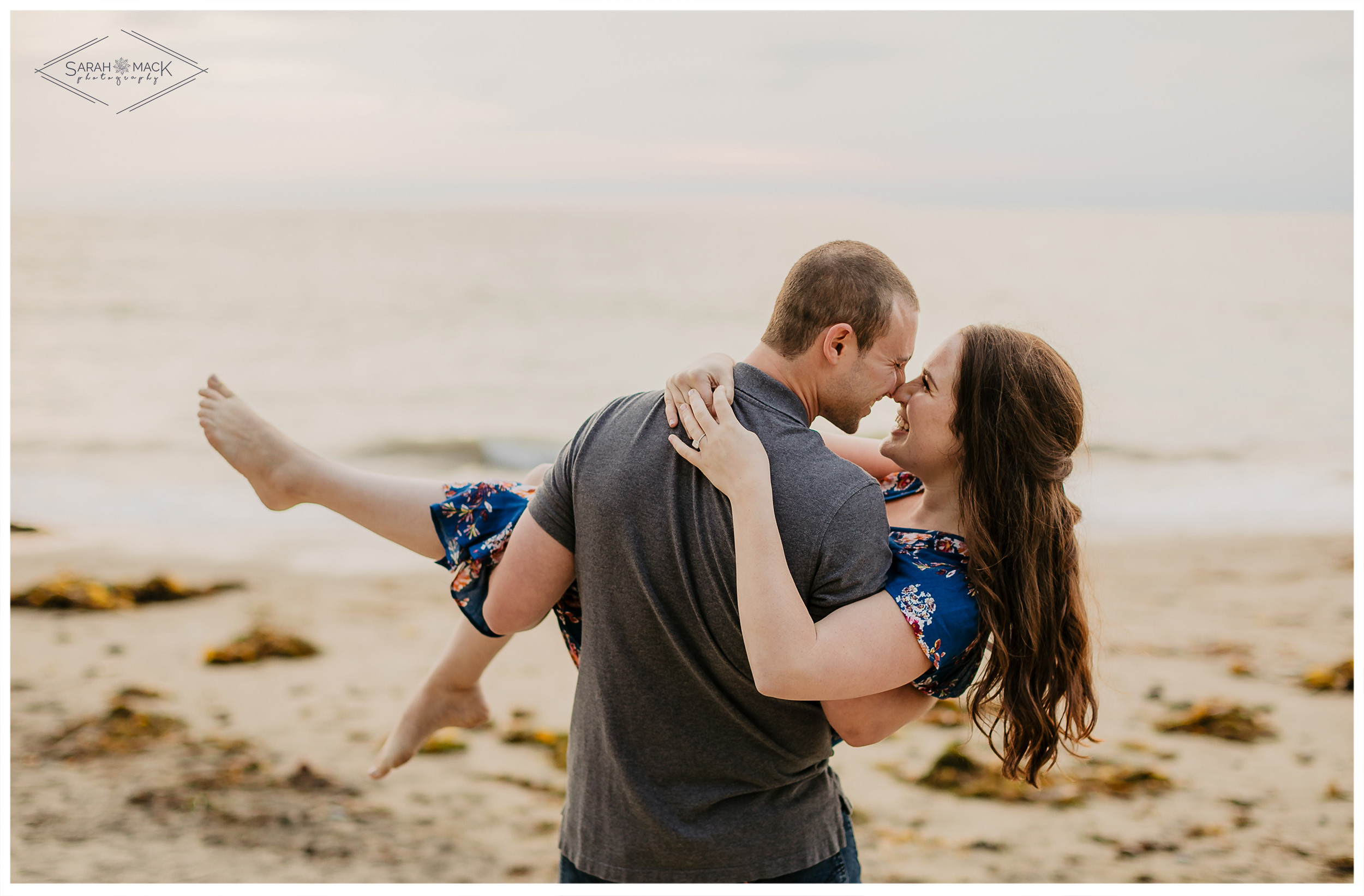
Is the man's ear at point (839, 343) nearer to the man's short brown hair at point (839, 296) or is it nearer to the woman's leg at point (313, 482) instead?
the man's short brown hair at point (839, 296)

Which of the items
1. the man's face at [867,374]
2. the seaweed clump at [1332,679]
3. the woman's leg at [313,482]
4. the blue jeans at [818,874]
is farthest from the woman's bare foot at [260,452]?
the seaweed clump at [1332,679]

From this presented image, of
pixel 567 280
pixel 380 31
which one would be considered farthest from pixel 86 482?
pixel 567 280

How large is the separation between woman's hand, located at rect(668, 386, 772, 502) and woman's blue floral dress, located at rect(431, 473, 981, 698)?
0.34m

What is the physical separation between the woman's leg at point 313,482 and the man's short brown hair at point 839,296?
98 centimetres

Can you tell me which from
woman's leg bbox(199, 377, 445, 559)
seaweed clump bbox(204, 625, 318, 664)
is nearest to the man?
woman's leg bbox(199, 377, 445, 559)

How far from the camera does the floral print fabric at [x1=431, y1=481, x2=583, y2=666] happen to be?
6.77 feet

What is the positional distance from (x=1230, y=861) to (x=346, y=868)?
3474 millimetres

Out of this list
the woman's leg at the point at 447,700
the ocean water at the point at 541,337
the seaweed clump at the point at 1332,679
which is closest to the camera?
the woman's leg at the point at 447,700

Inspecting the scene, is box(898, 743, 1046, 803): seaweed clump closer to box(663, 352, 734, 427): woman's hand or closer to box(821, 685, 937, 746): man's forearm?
box(821, 685, 937, 746): man's forearm

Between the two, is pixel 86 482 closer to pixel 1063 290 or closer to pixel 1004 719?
pixel 1004 719

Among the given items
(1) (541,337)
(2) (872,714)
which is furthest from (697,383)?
(1) (541,337)

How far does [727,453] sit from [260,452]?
1.47m

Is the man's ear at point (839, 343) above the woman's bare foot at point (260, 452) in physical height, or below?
above

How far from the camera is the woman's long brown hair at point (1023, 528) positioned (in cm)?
182
